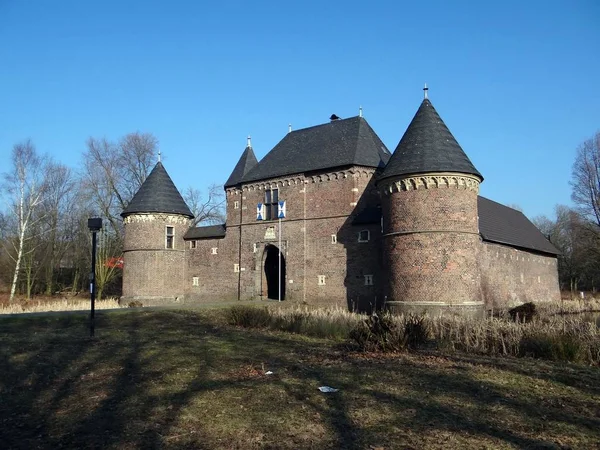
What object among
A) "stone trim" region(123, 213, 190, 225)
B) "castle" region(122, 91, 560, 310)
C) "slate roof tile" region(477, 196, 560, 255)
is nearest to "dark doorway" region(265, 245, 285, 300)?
"castle" region(122, 91, 560, 310)

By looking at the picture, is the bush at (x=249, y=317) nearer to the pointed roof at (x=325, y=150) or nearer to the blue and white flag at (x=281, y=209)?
the pointed roof at (x=325, y=150)

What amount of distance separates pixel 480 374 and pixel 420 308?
39.4ft

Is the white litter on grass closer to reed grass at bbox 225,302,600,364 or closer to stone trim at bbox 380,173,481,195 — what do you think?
reed grass at bbox 225,302,600,364

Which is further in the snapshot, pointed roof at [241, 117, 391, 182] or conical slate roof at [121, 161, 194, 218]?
conical slate roof at [121, 161, 194, 218]

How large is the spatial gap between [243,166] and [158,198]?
535 cm

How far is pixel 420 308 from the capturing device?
19.9 m

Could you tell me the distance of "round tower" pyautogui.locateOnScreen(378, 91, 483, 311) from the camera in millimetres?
19984

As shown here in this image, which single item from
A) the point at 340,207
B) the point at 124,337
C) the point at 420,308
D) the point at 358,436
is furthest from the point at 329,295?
the point at 358,436

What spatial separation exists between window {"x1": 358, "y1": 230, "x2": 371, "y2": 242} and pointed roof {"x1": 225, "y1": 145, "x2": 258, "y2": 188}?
9.14 metres

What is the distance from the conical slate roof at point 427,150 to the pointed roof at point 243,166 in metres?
11.8

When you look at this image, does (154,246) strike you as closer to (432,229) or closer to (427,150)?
(432,229)

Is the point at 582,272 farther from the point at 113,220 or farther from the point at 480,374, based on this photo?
the point at 480,374

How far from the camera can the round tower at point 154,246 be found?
95.7 ft

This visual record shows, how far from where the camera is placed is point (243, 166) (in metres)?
31.8
